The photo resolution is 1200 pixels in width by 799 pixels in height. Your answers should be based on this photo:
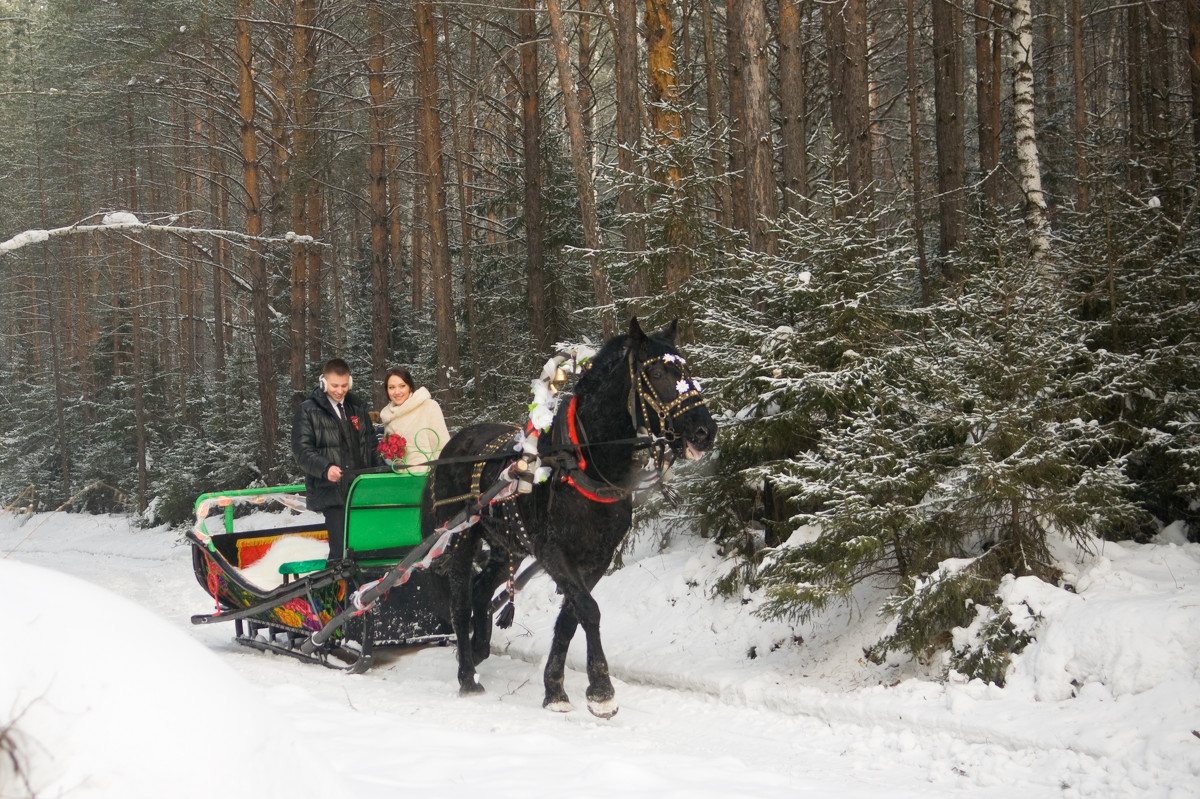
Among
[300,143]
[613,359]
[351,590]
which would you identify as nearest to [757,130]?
[613,359]

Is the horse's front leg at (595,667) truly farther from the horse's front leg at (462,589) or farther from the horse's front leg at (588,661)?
the horse's front leg at (462,589)

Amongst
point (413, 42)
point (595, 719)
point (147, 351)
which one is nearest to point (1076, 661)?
point (595, 719)

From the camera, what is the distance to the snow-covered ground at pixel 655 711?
2.04 meters

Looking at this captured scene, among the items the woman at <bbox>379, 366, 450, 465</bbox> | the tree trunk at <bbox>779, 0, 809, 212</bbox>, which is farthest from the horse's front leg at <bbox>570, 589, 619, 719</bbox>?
the tree trunk at <bbox>779, 0, 809, 212</bbox>

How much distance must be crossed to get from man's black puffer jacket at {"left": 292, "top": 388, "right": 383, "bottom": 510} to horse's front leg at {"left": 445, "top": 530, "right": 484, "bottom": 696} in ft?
3.90

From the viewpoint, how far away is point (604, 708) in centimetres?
542

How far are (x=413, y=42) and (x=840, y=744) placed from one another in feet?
45.8

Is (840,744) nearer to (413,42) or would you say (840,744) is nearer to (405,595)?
(405,595)

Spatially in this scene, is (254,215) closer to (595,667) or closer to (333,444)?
(333,444)

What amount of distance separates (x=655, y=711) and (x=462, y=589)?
5.73 ft

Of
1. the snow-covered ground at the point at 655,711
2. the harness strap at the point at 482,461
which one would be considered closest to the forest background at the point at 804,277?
the snow-covered ground at the point at 655,711

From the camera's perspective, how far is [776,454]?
7574mm

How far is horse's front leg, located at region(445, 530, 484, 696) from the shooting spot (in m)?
6.52

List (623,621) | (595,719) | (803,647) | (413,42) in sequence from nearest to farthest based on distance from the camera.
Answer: (595,719) < (803,647) < (623,621) < (413,42)
